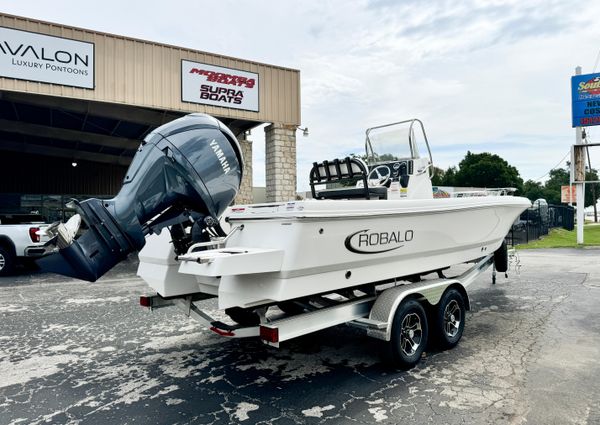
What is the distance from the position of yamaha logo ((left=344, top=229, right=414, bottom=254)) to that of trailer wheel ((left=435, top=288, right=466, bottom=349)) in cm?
87

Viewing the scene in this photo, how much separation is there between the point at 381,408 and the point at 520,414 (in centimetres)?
97

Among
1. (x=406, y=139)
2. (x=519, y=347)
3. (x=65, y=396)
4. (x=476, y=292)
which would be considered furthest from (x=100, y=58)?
(x=519, y=347)

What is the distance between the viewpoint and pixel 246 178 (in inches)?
544

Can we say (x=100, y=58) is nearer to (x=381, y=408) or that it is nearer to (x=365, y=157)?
(x=365, y=157)

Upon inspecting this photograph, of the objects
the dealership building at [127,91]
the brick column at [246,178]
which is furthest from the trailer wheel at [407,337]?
the brick column at [246,178]

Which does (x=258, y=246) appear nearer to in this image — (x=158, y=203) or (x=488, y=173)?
(x=158, y=203)

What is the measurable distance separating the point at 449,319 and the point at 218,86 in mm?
9503

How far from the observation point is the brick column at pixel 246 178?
527 inches

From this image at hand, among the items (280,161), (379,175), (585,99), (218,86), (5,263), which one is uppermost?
(585,99)

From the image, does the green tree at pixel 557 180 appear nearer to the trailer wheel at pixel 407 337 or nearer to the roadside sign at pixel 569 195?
the roadside sign at pixel 569 195

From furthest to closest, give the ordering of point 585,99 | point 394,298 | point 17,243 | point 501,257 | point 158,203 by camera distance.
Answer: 1. point 585,99
2. point 17,243
3. point 501,257
4. point 394,298
5. point 158,203

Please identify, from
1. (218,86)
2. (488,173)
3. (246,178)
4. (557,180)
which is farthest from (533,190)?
(218,86)

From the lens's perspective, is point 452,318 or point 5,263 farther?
point 5,263

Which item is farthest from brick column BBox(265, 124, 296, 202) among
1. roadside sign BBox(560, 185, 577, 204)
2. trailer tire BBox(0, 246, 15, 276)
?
A: roadside sign BBox(560, 185, 577, 204)
